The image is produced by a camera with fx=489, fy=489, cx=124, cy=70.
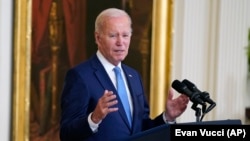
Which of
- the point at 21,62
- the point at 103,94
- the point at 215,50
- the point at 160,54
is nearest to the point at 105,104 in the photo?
the point at 103,94

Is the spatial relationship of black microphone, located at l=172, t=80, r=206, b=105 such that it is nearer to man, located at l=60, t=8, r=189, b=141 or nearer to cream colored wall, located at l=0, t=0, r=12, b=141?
man, located at l=60, t=8, r=189, b=141

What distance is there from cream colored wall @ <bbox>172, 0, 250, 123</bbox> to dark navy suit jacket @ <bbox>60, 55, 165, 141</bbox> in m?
1.56

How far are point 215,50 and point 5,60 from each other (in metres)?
2.11

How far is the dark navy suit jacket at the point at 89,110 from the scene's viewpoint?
2.43 meters

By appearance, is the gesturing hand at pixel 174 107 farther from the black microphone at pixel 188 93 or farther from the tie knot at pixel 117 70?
the tie knot at pixel 117 70

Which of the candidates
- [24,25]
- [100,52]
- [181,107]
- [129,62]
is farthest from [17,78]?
[181,107]

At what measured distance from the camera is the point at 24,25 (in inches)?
121

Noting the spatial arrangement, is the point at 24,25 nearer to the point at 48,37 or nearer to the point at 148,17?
the point at 48,37

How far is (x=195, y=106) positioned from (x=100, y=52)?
634 mm

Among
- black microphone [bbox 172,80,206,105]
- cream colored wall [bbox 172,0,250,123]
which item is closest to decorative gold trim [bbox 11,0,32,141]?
black microphone [bbox 172,80,206,105]

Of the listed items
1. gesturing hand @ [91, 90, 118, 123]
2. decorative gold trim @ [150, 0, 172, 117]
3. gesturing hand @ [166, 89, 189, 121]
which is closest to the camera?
gesturing hand @ [91, 90, 118, 123]

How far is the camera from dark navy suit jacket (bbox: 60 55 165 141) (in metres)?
2.43

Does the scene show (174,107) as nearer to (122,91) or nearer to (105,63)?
(122,91)

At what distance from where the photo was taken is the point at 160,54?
3.90 metres
